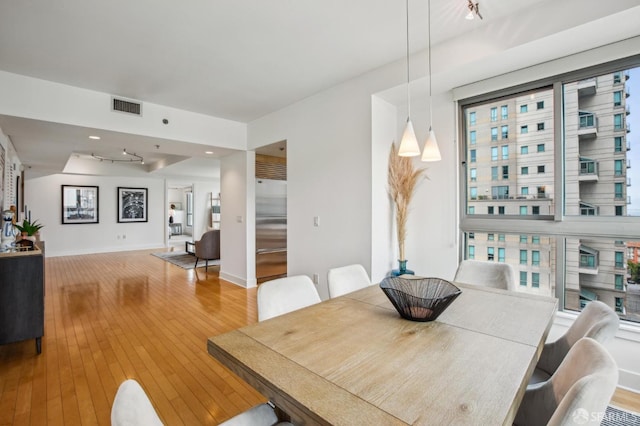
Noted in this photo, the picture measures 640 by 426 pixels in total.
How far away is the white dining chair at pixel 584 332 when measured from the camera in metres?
1.26

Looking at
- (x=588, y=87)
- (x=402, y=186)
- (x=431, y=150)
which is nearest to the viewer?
(x=431, y=150)

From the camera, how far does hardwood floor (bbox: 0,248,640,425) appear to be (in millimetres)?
1989

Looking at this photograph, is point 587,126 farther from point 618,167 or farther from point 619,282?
point 619,282

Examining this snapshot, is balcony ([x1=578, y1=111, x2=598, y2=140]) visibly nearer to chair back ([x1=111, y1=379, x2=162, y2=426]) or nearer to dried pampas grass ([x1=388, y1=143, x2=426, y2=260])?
dried pampas grass ([x1=388, y1=143, x2=426, y2=260])

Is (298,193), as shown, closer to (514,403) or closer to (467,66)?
(467,66)

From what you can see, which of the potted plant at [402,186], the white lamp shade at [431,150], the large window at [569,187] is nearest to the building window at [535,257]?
the large window at [569,187]

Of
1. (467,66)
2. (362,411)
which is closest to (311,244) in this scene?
(467,66)

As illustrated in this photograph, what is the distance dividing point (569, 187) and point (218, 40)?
10.5ft

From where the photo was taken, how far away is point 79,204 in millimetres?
8398

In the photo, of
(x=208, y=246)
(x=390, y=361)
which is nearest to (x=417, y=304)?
(x=390, y=361)

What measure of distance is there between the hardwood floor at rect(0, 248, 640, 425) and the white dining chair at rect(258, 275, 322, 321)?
0.82m

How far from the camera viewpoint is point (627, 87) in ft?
7.55

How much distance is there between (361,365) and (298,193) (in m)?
3.02

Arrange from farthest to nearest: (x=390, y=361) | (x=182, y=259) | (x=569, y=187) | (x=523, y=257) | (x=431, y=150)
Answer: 1. (x=182, y=259)
2. (x=523, y=257)
3. (x=569, y=187)
4. (x=431, y=150)
5. (x=390, y=361)
